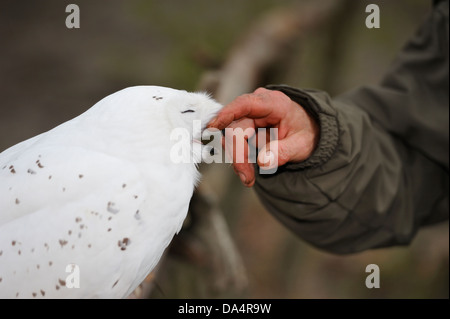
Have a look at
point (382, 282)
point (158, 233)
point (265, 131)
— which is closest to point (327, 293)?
point (382, 282)

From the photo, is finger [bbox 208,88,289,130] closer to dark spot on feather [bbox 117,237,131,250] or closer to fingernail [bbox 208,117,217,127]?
fingernail [bbox 208,117,217,127]

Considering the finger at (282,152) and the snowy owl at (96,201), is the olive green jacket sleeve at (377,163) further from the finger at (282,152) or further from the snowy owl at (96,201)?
the snowy owl at (96,201)

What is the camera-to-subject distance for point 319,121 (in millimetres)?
1592

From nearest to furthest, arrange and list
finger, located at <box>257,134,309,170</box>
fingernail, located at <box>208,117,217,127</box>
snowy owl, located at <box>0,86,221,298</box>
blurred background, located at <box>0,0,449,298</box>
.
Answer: snowy owl, located at <box>0,86,221,298</box> → fingernail, located at <box>208,117,217,127</box> → finger, located at <box>257,134,309,170</box> → blurred background, located at <box>0,0,449,298</box>

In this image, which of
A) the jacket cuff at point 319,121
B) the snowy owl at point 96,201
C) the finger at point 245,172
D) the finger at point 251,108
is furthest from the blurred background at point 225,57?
the snowy owl at point 96,201

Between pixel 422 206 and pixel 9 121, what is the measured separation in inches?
120

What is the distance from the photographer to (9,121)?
353 centimetres

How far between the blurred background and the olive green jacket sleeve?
128 centimetres

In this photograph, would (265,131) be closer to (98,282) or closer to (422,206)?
(98,282)

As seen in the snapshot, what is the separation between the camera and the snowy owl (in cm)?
108

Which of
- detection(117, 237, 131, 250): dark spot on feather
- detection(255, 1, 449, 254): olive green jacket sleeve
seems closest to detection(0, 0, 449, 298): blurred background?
detection(255, 1, 449, 254): olive green jacket sleeve

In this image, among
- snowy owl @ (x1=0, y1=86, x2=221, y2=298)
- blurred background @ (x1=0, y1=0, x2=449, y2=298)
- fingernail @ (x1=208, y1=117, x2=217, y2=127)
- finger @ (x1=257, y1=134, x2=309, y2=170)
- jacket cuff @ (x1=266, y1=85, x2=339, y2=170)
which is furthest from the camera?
blurred background @ (x1=0, y1=0, x2=449, y2=298)
